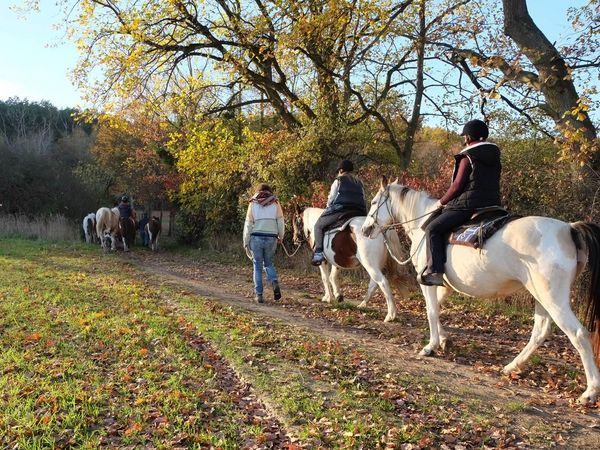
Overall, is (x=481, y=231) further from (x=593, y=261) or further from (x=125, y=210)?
(x=125, y=210)

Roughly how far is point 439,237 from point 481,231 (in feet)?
2.01

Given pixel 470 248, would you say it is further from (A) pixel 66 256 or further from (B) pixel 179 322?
(A) pixel 66 256

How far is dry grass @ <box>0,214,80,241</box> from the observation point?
2375 centimetres

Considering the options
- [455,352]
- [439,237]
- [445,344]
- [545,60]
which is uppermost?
[545,60]

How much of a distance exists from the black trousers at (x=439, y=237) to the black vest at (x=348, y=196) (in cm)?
333

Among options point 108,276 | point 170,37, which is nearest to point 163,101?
point 170,37

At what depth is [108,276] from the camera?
41.9 ft

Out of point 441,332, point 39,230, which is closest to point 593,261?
point 441,332

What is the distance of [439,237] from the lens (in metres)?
5.96

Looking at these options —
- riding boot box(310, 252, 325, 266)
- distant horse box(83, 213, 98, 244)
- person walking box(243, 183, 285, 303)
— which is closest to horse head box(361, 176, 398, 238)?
riding boot box(310, 252, 325, 266)

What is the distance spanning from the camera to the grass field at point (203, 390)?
4.02m

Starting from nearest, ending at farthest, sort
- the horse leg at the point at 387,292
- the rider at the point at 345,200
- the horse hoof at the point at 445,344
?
the horse hoof at the point at 445,344, the horse leg at the point at 387,292, the rider at the point at 345,200

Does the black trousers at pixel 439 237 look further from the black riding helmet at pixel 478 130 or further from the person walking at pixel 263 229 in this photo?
the person walking at pixel 263 229

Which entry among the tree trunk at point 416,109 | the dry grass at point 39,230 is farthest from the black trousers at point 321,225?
the dry grass at point 39,230
